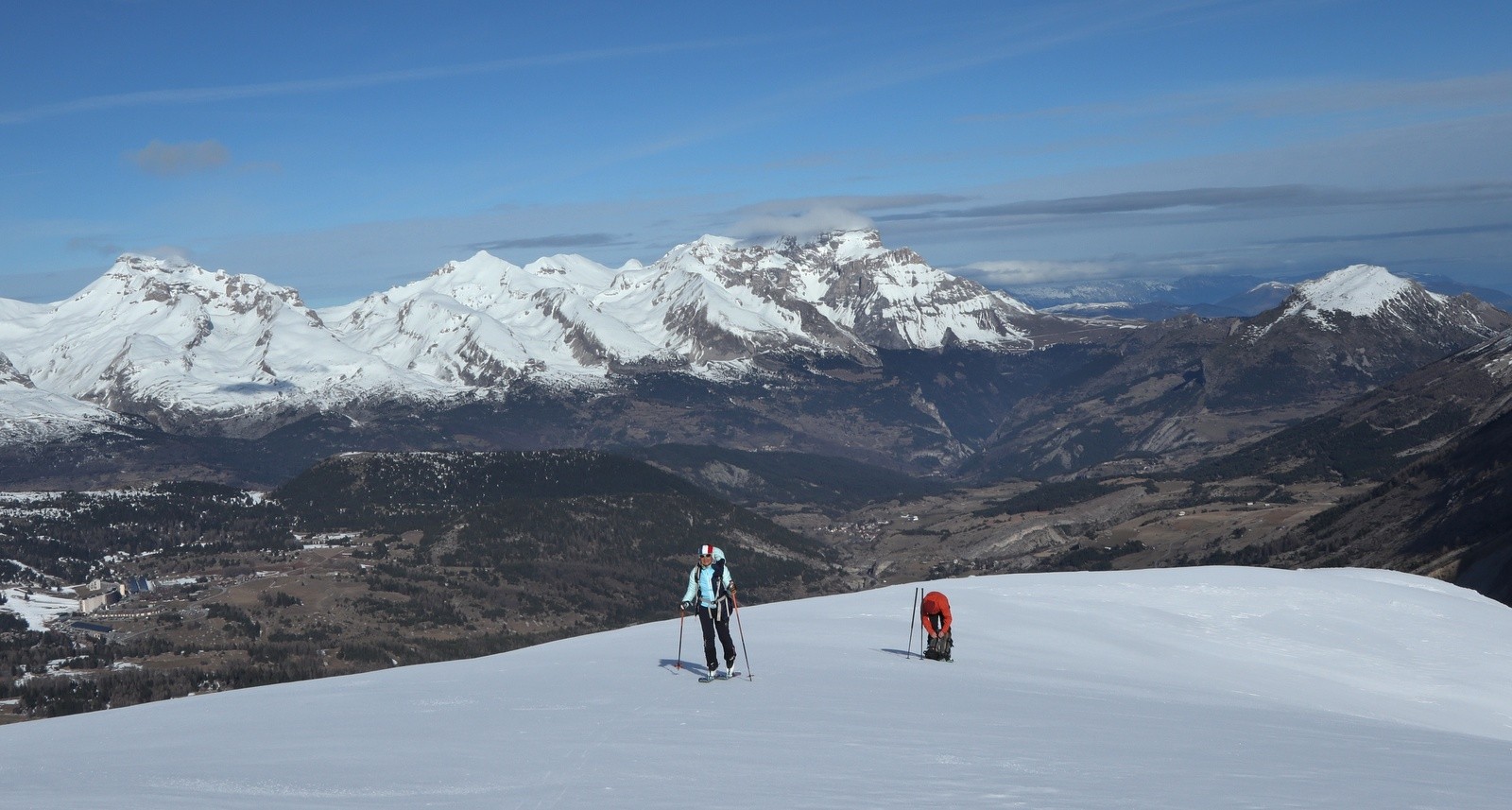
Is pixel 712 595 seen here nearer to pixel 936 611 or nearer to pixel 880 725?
pixel 880 725

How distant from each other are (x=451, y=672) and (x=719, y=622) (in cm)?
1031

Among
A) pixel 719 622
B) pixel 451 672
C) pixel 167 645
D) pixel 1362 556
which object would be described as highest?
pixel 719 622

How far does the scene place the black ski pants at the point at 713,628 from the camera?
116ft

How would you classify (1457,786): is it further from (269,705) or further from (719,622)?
(269,705)

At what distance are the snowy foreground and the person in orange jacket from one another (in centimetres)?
60

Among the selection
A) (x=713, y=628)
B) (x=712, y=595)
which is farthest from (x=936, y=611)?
(x=712, y=595)

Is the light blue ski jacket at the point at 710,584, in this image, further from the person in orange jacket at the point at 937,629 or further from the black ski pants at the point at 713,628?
the person in orange jacket at the point at 937,629

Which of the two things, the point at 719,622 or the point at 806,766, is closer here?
the point at 806,766

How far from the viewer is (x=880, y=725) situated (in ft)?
98.5

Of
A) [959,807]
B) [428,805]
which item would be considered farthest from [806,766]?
[428,805]

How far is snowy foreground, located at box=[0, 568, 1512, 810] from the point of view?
23.6 meters

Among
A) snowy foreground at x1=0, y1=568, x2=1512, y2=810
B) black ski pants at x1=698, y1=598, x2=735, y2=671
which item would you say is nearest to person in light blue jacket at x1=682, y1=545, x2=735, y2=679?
black ski pants at x1=698, y1=598, x2=735, y2=671

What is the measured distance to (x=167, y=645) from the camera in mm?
191000

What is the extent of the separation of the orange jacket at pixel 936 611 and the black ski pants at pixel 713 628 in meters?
8.26
